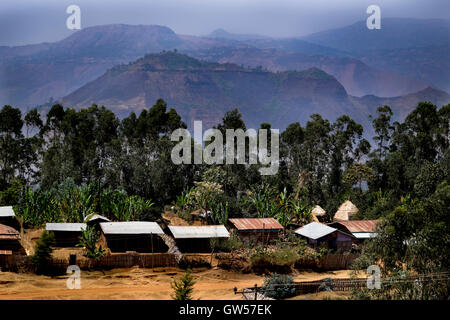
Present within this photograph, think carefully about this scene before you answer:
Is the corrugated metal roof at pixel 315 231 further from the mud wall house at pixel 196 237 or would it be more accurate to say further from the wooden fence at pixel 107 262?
the wooden fence at pixel 107 262

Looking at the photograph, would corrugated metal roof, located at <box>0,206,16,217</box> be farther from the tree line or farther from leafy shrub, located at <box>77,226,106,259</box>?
leafy shrub, located at <box>77,226,106,259</box>

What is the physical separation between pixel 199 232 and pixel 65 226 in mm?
8418

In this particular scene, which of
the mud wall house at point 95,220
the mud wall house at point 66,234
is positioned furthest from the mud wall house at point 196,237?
the mud wall house at point 66,234

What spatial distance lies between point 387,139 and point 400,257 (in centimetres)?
3592

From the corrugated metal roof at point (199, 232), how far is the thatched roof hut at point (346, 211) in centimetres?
1315

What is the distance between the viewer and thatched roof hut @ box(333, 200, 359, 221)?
41.4m

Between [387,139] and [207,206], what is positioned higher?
[387,139]

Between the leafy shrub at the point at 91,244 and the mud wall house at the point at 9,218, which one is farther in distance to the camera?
the mud wall house at the point at 9,218

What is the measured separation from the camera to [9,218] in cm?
3444

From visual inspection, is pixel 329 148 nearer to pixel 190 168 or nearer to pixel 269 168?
pixel 269 168

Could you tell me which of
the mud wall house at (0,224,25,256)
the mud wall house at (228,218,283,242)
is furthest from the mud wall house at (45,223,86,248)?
the mud wall house at (228,218,283,242)

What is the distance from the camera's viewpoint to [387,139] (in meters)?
53.5

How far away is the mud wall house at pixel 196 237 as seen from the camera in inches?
1235
